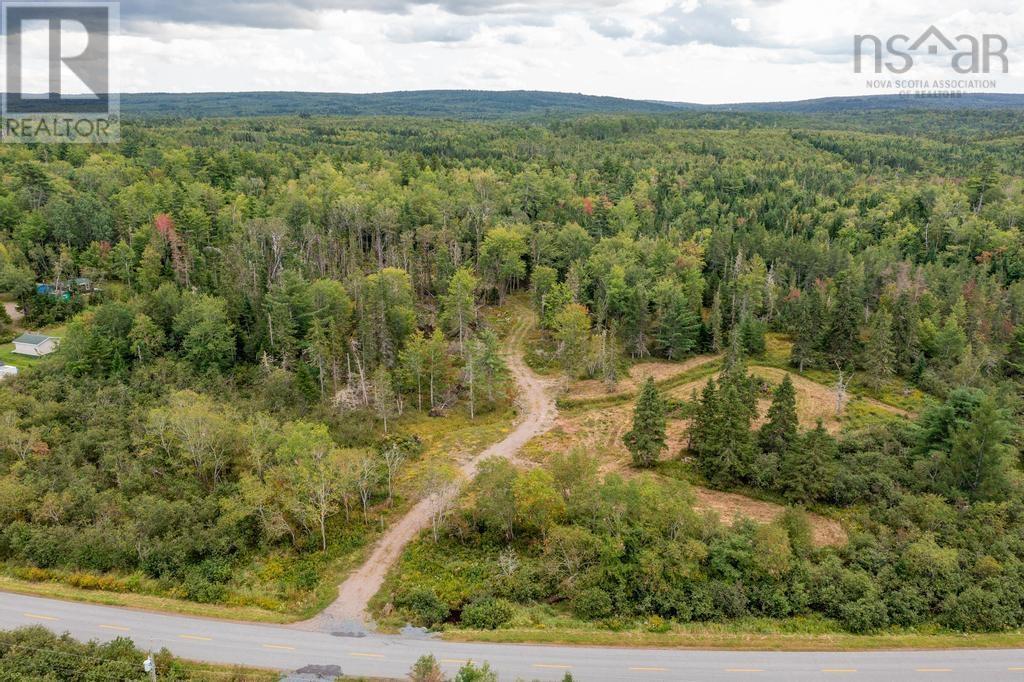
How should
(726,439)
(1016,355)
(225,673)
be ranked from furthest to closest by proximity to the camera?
(1016,355) → (726,439) → (225,673)

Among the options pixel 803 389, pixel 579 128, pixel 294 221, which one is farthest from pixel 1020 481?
pixel 579 128

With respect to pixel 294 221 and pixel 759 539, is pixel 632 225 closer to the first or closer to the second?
pixel 294 221

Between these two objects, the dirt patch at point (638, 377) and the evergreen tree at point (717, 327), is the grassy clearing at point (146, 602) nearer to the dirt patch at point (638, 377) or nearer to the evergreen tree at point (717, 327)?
the dirt patch at point (638, 377)

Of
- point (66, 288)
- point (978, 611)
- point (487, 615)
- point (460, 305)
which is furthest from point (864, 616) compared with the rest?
point (66, 288)

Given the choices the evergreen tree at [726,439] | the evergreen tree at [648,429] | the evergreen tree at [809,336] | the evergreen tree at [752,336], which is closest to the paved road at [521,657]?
the evergreen tree at [726,439]

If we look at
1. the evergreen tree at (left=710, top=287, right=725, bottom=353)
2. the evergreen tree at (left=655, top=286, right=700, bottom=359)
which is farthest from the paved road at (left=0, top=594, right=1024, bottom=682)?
the evergreen tree at (left=710, top=287, right=725, bottom=353)

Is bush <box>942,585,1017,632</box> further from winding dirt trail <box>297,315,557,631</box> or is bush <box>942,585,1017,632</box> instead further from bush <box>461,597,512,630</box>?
winding dirt trail <box>297,315,557,631</box>

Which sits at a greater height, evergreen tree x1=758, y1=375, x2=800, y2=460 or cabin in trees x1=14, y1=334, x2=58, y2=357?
cabin in trees x1=14, y1=334, x2=58, y2=357

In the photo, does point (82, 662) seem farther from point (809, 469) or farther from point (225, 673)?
point (809, 469)
